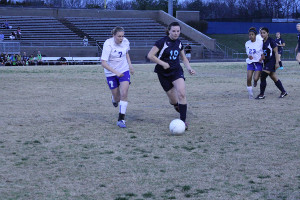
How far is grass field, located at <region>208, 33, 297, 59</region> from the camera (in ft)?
172

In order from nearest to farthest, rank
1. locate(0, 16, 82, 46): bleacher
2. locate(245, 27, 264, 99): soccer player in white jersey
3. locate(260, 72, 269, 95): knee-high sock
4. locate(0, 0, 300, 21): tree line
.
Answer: locate(245, 27, 264, 99): soccer player in white jersey → locate(260, 72, 269, 95): knee-high sock → locate(0, 16, 82, 46): bleacher → locate(0, 0, 300, 21): tree line

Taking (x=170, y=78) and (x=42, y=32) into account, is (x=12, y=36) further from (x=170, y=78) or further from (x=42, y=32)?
(x=170, y=78)

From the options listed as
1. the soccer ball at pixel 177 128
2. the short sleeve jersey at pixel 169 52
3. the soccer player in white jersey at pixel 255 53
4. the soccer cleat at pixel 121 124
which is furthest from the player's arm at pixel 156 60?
the soccer player in white jersey at pixel 255 53

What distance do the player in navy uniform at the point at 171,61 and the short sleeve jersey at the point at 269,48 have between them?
524 centimetres

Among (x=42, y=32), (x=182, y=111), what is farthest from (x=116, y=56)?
(x=42, y=32)

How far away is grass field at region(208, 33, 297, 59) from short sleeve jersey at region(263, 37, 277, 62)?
126 ft

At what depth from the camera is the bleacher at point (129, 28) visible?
53091 millimetres

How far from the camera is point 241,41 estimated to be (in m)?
60.1

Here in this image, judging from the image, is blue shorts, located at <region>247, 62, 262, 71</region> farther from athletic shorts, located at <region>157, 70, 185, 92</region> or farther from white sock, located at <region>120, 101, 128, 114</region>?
white sock, located at <region>120, 101, 128, 114</region>

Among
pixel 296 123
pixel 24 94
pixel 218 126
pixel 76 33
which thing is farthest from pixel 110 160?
pixel 76 33

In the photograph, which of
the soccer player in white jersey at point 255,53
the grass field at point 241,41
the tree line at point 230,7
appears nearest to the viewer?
the soccer player in white jersey at point 255,53

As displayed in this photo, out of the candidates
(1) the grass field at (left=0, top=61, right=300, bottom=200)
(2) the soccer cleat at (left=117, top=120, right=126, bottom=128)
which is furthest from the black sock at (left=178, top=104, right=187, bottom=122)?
(2) the soccer cleat at (left=117, top=120, right=126, bottom=128)

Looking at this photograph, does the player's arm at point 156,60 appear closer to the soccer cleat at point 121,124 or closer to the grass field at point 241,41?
the soccer cleat at point 121,124

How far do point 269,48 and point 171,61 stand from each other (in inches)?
220
